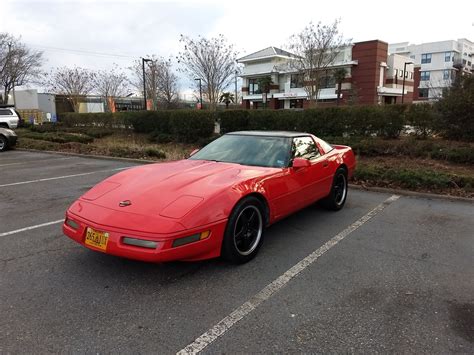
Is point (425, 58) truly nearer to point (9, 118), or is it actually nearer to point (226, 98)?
point (226, 98)

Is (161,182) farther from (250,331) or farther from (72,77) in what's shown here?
(72,77)

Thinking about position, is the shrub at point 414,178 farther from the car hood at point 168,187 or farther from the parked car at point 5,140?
the parked car at point 5,140

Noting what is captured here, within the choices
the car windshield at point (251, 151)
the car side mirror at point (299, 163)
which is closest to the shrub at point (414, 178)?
the car windshield at point (251, 151)

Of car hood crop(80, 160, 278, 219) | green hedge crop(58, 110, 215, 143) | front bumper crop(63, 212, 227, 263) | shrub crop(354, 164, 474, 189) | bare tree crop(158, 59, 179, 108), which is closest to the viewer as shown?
front bumper crop(63, 212, 227, 263)

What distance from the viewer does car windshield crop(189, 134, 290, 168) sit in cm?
432

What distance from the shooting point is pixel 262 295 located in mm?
2990

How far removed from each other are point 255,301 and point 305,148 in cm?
253

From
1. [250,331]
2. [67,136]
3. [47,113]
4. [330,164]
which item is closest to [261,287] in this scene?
[250,331]

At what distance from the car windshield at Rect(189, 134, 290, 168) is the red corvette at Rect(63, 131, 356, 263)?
0.04ft

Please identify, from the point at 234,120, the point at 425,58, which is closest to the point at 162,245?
the point at 234,120

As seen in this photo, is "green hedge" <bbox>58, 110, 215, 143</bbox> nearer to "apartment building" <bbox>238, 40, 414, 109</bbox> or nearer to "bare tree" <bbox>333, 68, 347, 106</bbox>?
"apartment building" <bbox>238, 40, 414, 109</bbox>

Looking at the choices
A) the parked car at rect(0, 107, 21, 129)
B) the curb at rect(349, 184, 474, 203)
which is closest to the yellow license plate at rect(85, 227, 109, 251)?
the curb at rect(349, 184, 474, 203)

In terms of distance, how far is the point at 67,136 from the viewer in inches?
659

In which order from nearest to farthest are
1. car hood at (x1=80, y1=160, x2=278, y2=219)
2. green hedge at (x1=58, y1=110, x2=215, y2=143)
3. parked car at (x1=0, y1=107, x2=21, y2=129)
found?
car hood at (x1=80, y1=160, x2=278, y2=219)
green hedge at (x1=58, y1=110, x2=215, y2=143)
parked car at (x1=0, y1=107, x2=21, y2=129)
